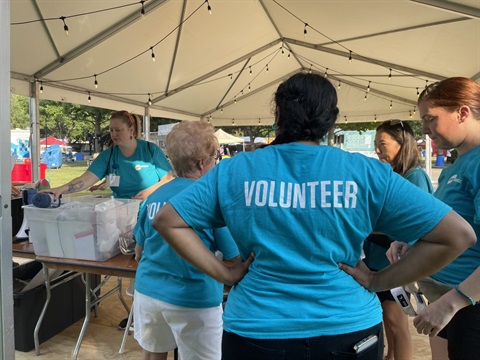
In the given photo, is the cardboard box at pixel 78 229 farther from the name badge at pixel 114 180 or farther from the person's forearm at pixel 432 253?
the person's forearm at pixel 432 253

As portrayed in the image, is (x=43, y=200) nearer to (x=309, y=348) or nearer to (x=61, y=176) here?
(x=309, y=348)

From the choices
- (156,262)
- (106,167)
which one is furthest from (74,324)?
(156,262)

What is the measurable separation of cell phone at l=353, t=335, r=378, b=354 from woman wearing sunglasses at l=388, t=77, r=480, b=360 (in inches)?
8.8

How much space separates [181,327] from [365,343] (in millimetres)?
777

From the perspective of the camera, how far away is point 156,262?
1.45 meters

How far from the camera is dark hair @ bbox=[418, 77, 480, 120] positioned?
1.24 m

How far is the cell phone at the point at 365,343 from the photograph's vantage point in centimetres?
89

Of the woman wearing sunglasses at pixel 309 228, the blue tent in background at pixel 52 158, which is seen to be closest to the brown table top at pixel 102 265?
the woman wearing sunglasses at pixel 309 228

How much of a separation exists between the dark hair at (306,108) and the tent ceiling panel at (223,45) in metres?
3.58

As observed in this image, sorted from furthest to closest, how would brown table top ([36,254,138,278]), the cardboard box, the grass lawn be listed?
the grass lawn → the cardboard box → brown table top ([36,254,138,278])

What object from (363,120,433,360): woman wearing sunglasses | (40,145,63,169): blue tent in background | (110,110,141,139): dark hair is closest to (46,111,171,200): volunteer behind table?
(110,110,141,139): dark hair

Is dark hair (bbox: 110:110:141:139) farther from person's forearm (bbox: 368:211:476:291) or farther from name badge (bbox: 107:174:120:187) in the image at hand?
person's forearm (bbox: 368:211:476:291)

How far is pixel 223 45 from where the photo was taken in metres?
6.12

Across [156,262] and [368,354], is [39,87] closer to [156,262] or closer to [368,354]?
[156,262]
